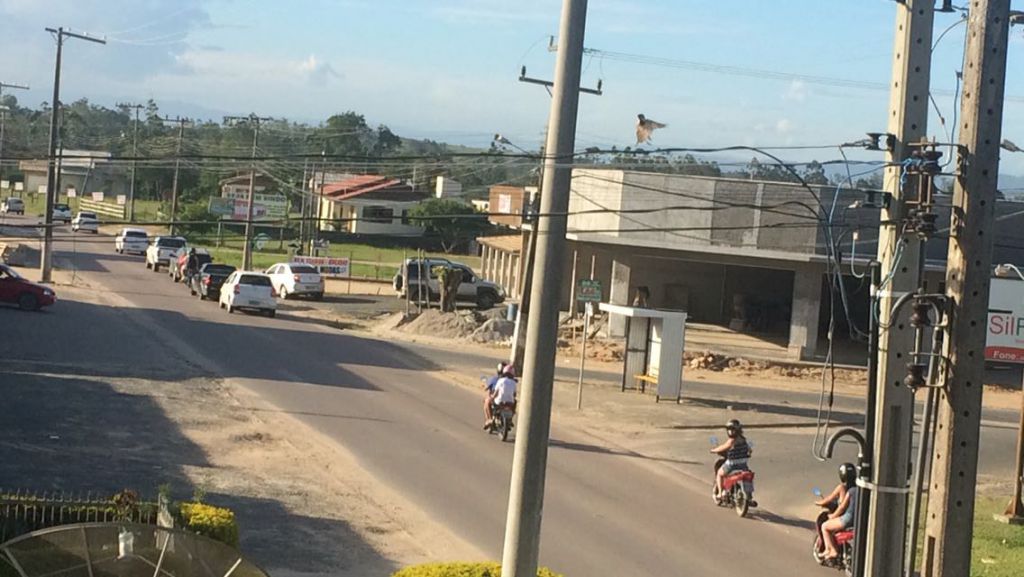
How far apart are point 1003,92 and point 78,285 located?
4877 cm

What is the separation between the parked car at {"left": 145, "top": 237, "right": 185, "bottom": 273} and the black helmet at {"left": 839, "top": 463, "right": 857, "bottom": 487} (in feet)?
176

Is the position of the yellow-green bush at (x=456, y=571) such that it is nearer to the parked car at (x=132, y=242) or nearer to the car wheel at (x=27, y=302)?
the car wheel at (x=27, y=302)

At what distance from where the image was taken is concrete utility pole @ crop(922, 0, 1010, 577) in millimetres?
9711

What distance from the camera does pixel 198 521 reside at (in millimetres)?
12727

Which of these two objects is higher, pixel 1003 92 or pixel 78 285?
pixel 1003 92

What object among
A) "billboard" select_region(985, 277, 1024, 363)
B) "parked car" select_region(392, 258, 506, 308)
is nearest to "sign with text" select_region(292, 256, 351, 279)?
"parked car" select_region(392, 258, 506, 308)

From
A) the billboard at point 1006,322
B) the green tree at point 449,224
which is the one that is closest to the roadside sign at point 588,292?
the billboard at point 1006,322

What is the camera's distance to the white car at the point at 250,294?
45.8 meters

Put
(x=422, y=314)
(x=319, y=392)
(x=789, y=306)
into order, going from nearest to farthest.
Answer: (x=319, y=392) → (x=422, y=314) → (x=789, y=306)

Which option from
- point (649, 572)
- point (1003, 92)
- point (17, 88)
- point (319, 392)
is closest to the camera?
point (1003, 92)

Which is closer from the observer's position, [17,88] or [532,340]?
[532,340]

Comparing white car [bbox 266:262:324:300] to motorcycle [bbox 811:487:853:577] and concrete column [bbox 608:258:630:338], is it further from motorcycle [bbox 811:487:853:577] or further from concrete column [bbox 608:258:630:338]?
motorcycle [bbox 811:487:853:577]

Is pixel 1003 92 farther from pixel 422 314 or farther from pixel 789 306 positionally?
pixel 789 306

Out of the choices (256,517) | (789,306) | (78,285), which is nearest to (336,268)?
(78,285)
